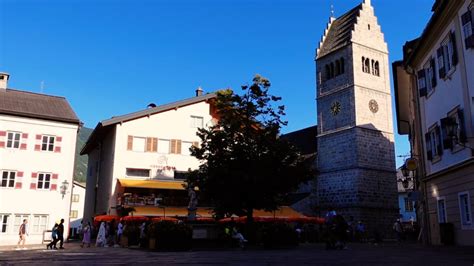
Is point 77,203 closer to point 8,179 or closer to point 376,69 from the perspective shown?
point 8,179

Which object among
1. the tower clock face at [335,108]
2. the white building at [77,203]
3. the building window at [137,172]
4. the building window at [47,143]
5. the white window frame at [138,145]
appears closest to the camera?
the building window at [47,143]

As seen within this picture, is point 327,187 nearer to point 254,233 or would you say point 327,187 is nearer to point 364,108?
point 364,108

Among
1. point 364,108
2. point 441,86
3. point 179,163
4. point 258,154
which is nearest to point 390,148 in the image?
point 364,108

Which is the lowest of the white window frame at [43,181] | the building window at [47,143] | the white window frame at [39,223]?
the white window frame at [39,223]

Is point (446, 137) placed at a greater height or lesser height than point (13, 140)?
lesser

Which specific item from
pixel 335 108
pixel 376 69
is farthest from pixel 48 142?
pixel 376 69

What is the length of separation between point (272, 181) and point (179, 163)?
587 inches

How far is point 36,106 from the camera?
115ft

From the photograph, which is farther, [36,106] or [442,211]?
[36,106]

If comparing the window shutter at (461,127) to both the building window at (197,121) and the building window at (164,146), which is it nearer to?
the building window at (164,146)

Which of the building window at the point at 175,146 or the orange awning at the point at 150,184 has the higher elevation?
the building window at the point at 175,146

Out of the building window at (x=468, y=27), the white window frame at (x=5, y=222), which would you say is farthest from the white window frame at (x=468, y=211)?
the white window frame at (x=5, y=222)

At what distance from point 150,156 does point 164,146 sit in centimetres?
154

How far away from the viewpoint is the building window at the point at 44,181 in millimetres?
33000
